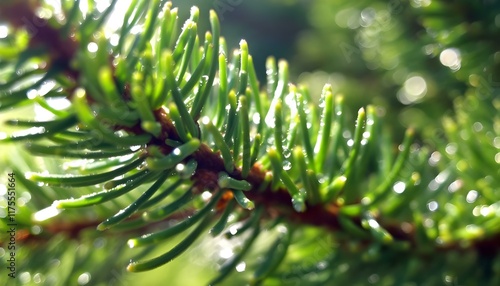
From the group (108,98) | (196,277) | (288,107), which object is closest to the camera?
(108,98)

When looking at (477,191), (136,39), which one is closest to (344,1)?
(477,191)

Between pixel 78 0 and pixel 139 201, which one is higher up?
pixel 78 0

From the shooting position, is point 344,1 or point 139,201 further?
point 344,1

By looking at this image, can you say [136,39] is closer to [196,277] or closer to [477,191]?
[477,191]

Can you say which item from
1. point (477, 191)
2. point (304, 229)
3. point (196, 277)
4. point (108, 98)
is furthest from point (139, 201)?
point (196, 277)

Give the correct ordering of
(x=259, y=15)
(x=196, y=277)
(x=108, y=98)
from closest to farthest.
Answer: (x=108, y=98), (x=196, y=277), (x=259, y=15)

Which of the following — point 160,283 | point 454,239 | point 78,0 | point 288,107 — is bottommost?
point 160,283
